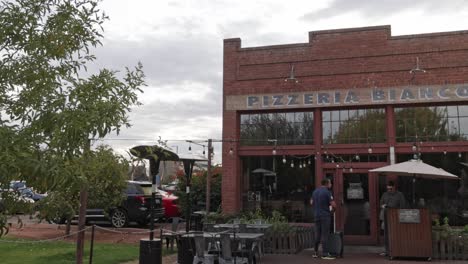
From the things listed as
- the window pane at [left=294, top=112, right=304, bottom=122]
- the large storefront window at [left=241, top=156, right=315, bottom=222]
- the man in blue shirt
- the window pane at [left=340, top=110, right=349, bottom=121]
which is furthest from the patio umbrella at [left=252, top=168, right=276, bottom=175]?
the man in blue shirt

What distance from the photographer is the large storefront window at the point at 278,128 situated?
13.7 metres

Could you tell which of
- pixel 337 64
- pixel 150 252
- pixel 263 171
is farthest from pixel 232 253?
pixel 337 64

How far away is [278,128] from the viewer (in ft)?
45.9

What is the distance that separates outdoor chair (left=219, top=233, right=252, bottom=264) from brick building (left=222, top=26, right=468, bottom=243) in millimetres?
4378

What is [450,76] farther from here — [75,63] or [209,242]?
[75,63]

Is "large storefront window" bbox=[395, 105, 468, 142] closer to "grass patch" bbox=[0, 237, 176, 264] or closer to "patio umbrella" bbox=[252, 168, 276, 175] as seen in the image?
"patio umbrella" bbox=[252, 168, 276, 175]

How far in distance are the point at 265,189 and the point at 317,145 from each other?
1.96 meters

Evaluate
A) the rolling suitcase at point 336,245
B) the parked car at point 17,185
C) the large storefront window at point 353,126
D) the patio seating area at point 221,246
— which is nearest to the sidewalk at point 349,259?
the rolling suitcase at point 336,245

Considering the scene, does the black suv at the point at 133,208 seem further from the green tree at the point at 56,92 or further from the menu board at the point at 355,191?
the green tree at the point at 56,92

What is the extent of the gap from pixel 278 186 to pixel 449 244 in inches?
188

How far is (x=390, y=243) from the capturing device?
1055 centimetres

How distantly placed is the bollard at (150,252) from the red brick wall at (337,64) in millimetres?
5113

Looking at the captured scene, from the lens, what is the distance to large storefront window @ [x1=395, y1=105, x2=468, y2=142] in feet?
→ 40.9

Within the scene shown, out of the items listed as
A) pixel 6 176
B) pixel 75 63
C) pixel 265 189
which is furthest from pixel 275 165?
pixel 6 176
